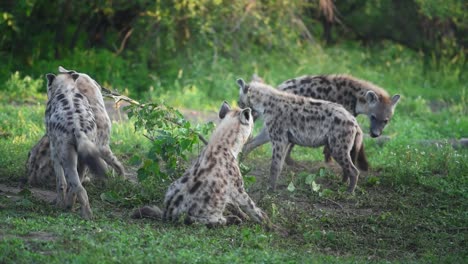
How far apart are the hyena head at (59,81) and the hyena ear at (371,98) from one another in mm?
3135

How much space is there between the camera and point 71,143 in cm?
650

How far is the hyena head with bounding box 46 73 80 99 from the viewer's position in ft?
23.4

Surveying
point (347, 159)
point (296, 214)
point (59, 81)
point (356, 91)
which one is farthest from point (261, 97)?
point (59, 81)

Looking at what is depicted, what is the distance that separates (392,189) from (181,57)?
228 inches

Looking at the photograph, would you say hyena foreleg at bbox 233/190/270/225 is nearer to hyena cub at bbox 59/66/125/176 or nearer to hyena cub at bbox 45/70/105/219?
hyena cub at bbox 45/70/105/219

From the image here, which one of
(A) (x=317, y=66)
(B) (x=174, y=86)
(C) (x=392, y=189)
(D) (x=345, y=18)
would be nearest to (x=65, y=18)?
(B) (x=174, y=86)

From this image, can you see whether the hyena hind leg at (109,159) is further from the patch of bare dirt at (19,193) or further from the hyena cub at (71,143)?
the patch of bare dirt at (19,193)

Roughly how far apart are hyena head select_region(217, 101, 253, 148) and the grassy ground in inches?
17.4

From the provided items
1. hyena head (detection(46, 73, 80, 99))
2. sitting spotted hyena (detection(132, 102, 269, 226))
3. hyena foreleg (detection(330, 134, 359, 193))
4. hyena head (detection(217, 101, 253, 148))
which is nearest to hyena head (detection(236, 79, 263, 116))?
hyena foreleg (detection(330, 134, 359, 193))

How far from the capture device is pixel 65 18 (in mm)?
13125

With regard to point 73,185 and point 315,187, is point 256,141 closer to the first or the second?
point 315,187

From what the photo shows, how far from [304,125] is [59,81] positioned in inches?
88.3

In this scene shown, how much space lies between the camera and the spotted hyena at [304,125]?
25.3 ft

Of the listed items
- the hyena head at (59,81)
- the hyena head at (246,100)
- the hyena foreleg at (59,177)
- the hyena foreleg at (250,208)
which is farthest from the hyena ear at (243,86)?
the hyena foreleg at (59,177)
